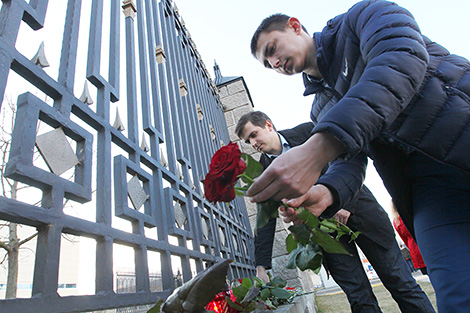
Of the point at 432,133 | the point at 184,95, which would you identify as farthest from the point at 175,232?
the point at 184,95

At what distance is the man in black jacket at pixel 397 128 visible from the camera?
1.98 feet

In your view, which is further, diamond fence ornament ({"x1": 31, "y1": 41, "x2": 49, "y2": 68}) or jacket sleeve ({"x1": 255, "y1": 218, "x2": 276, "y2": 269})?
jacket sleeve ({"x1": 255, "y1": 218, "x2": 276, "y2": 269})

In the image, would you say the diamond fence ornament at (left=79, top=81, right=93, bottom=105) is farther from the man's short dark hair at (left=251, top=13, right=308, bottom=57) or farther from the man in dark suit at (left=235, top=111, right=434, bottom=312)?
the man in dark suit at (left=235, top=111, right=434, bottom=312)

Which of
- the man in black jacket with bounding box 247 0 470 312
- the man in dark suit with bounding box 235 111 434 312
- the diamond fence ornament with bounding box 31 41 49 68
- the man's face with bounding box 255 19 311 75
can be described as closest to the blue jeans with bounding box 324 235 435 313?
the man in dark suit with bounding box 235 111 434 312

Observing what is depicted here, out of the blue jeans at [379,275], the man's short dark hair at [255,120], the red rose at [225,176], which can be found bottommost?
the blue jeans at [379,275]

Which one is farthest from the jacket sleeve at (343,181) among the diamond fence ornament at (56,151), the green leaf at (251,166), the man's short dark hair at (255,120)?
the man's short dark hair at (255,120)

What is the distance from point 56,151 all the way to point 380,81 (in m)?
0.91

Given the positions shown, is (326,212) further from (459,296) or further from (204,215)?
Result: (204,215)

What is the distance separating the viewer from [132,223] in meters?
1.15

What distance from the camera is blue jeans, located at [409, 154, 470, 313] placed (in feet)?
2.68

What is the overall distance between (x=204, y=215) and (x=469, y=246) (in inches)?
59.2

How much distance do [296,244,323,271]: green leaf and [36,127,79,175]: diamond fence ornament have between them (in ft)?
2.67

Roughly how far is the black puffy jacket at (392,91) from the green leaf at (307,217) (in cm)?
22

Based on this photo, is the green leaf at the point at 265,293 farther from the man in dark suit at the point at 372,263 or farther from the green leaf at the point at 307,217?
the green leaf at the point at 307,217
